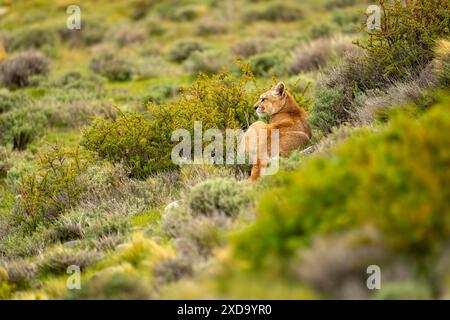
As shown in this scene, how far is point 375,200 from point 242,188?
2.68m

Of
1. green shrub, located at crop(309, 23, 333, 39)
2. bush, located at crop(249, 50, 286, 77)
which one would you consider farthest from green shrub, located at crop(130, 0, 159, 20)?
bush, located at crop(249, 50, 286, 77)

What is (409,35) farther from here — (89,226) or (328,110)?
(89,226)

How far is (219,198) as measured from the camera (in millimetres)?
7234

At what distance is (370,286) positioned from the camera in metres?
4.94

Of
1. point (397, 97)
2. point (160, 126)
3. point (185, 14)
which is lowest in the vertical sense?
point (397, 97)

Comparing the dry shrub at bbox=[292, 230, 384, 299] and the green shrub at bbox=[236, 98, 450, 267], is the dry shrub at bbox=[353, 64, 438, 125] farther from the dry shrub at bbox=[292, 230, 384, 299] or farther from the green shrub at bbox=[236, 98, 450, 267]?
the dry shrub at bbox=[292, 230, 384, 299]

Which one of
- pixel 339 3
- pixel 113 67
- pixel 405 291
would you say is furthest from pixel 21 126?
pixel 339 3

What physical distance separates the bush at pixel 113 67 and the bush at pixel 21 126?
236 inches

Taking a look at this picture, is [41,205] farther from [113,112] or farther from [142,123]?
[113,112]

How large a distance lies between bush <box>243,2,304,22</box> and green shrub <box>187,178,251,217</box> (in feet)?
89.5

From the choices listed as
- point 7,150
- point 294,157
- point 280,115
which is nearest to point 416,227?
point 294,157

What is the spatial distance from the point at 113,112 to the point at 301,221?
11999mm

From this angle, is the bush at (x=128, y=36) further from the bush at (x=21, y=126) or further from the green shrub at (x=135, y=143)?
the green shrub at (x=135, y=143)

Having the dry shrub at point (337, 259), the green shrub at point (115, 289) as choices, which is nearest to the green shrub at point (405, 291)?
the dry shrub at point (337, 259)
